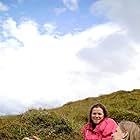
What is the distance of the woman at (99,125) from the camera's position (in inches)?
376

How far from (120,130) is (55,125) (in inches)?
417

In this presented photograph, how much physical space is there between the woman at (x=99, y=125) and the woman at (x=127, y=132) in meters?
2.17

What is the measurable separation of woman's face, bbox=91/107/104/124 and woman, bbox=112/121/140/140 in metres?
2.31

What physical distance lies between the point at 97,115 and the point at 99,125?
0.67 ft

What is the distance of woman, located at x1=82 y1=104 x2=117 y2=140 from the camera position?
9562 millimetres

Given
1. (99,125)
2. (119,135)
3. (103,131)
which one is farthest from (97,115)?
(119,135)

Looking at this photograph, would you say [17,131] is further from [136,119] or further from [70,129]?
[136,119]

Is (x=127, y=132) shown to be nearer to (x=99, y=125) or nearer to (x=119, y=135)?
(x=119, y=135)

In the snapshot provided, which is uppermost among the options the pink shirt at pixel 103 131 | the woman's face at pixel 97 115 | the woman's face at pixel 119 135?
the woman's face at pixel 97 115

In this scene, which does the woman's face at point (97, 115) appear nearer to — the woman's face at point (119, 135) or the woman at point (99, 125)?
the woman at point (99, 125)

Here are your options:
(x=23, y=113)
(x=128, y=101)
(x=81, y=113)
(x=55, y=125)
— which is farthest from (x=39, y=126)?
(x=128, y=101)

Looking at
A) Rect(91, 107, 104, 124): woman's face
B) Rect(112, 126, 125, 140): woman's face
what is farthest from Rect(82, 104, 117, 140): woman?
Rect(112, 126, 125, 140): woman's face

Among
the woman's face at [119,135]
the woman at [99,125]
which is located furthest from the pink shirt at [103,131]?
the woman's face at [119,135]

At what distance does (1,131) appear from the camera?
682 inches
